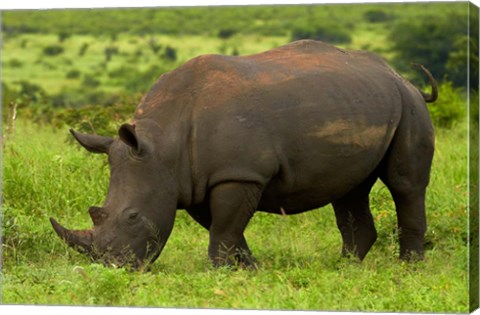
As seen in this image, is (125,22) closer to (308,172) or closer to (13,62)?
(13,62)

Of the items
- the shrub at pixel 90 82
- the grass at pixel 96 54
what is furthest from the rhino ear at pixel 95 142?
the shrub at pixel 90 82

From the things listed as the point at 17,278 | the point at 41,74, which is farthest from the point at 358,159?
the point at 41,74

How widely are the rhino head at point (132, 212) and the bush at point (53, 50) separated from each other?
23.5 meters

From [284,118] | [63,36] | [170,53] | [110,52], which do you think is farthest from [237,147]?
[110,52]

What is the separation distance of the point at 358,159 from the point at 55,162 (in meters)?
3.23

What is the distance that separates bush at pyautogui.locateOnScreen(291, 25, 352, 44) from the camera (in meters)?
33.1

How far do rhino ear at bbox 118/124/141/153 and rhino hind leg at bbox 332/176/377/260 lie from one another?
6.58 ft

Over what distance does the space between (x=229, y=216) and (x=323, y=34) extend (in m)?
25.2

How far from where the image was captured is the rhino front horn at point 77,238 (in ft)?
29.6

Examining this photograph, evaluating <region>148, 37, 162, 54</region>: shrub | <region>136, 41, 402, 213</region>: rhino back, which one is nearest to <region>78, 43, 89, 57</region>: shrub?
<region>148, 37, 162, 54</region>: shrub

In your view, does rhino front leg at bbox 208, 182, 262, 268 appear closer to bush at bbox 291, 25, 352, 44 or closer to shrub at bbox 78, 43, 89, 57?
bush at bbox 291, 25, 352, 44

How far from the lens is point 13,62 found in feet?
104

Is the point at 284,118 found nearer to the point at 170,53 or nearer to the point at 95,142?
the point at 95,142

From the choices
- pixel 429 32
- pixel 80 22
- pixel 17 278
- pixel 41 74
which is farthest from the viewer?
pixel 80 22
